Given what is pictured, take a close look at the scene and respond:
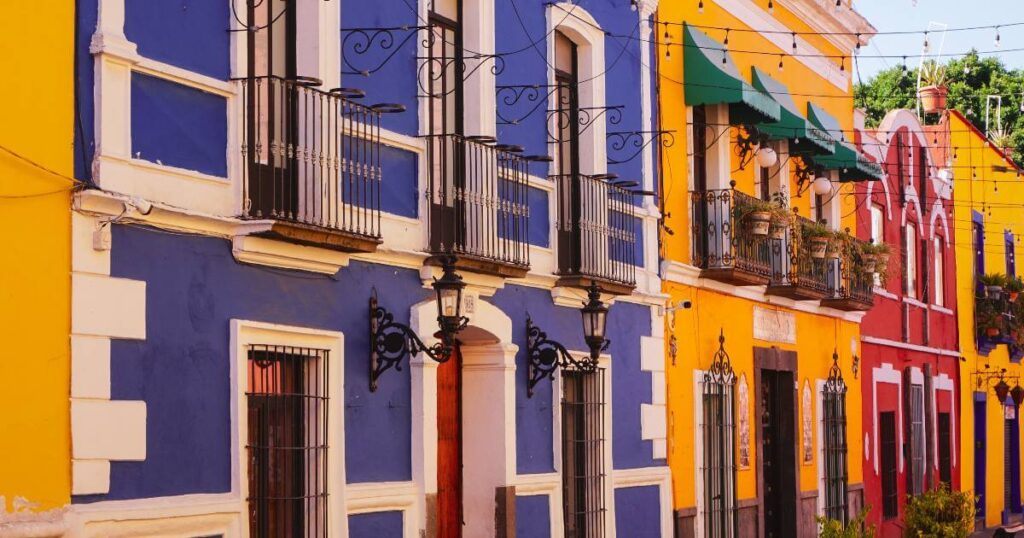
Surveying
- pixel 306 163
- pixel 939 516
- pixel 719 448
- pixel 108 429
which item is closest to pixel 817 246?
pixel 719 448

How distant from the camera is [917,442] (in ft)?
92.1

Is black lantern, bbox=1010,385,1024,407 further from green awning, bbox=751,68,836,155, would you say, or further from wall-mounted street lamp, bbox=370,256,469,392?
wall-mounted street lamp, bbox=370,256,469,392

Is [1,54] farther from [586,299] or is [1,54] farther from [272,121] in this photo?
[586,299]

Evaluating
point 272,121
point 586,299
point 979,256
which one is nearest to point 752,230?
point 586,299

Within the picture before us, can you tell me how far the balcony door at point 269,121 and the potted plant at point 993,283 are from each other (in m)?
23.3

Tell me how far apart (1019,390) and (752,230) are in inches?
605

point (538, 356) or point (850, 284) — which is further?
point (850, 284)

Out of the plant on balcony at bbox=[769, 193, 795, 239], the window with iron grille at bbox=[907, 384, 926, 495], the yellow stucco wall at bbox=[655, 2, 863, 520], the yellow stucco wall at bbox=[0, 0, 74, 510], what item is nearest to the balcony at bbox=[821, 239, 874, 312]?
the yellow stucco wall at bbox=[655, 2, 863, 520]

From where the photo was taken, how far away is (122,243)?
33.9 ft

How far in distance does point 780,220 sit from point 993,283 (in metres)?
13.8

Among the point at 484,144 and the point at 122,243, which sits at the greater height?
the point at 484,144

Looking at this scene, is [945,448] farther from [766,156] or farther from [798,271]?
[766,156]

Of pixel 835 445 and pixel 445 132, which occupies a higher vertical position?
pixel 445 132

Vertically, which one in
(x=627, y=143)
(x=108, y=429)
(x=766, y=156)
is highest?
(x=766, y=156)
